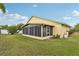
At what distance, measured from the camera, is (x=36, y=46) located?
7.55 metres

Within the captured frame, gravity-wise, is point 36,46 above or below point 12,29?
below

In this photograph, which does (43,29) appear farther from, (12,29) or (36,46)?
(12,29)

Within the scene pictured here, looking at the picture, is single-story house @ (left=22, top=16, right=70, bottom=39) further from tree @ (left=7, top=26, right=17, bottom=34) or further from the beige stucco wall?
tree @ (left=7, top=26, right=17, bottom=34)

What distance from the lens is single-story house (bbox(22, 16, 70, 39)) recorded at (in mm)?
7559

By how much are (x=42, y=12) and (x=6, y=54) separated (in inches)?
29.9

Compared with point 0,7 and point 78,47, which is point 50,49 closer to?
point 78,47

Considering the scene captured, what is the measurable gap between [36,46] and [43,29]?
0.84 feet

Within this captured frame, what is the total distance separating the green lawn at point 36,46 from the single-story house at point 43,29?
0.24ft

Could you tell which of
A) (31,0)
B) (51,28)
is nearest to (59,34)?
(51,28)

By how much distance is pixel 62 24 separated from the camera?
755 cm

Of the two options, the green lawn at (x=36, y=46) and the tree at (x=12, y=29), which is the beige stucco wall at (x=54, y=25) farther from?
the tree at (x=12, y=29)

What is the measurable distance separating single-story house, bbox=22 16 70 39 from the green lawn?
7 centimetres

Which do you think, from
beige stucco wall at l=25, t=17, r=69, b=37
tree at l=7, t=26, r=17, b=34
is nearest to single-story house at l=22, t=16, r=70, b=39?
beige stucco wall at l=25, t=17, r=69, b=37

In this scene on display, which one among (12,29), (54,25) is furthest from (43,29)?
(12,29)
